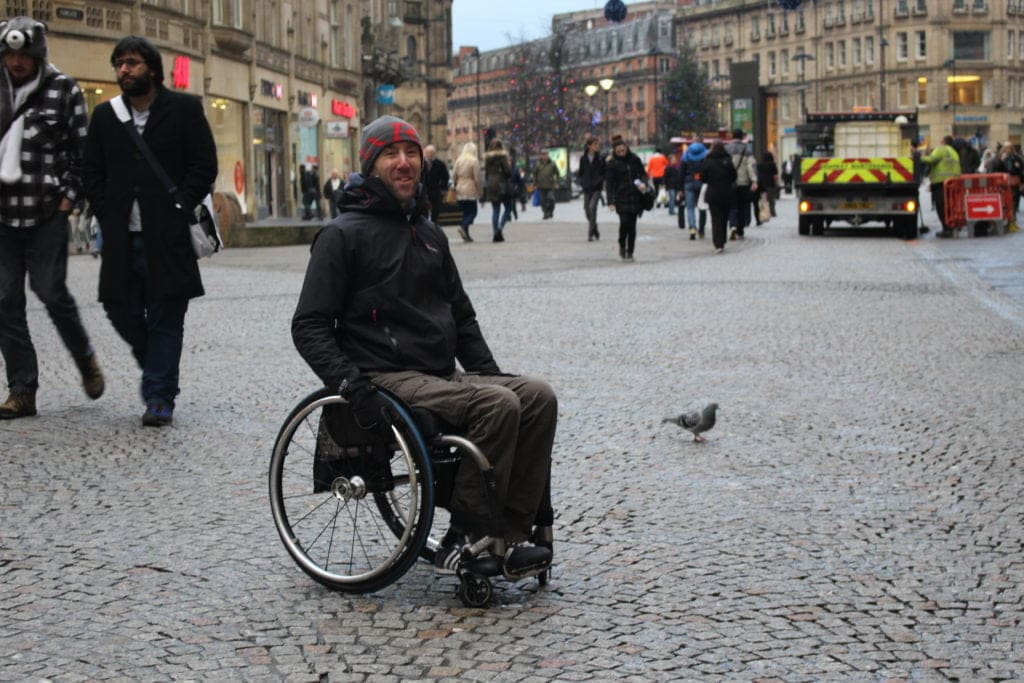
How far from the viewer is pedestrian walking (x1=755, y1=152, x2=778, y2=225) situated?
3534 cm

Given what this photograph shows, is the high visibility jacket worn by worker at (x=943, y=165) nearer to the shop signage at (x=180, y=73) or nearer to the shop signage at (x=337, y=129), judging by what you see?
the shop signage at (x=180, y=73)

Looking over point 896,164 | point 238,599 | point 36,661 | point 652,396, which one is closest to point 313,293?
point 238,599

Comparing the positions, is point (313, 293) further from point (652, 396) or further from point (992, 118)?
point (992, 118)

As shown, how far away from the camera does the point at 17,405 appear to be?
8.55 m

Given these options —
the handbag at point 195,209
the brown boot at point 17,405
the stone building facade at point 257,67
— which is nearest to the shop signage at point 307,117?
the stone building facade at point 257,67

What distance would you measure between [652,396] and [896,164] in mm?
19761

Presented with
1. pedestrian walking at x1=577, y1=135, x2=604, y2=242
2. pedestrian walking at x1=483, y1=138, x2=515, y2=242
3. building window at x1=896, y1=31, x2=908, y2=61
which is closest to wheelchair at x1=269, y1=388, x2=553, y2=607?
pedestrian walking at x1=577, y1=135, x2=604, y2=242

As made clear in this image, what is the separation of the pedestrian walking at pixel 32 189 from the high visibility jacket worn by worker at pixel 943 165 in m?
24.0

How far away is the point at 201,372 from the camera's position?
1048 centimetres

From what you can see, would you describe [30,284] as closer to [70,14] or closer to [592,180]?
[592,180]

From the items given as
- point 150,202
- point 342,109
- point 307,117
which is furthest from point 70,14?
point 342,109

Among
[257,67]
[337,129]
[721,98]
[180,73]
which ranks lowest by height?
[337,129]

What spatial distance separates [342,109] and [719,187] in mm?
37020

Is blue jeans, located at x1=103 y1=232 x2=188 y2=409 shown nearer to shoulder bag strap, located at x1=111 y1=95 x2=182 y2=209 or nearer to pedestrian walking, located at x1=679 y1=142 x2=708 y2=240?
shoulder bag strap, located at x1=111 y1=95 x2=182 y2=209
